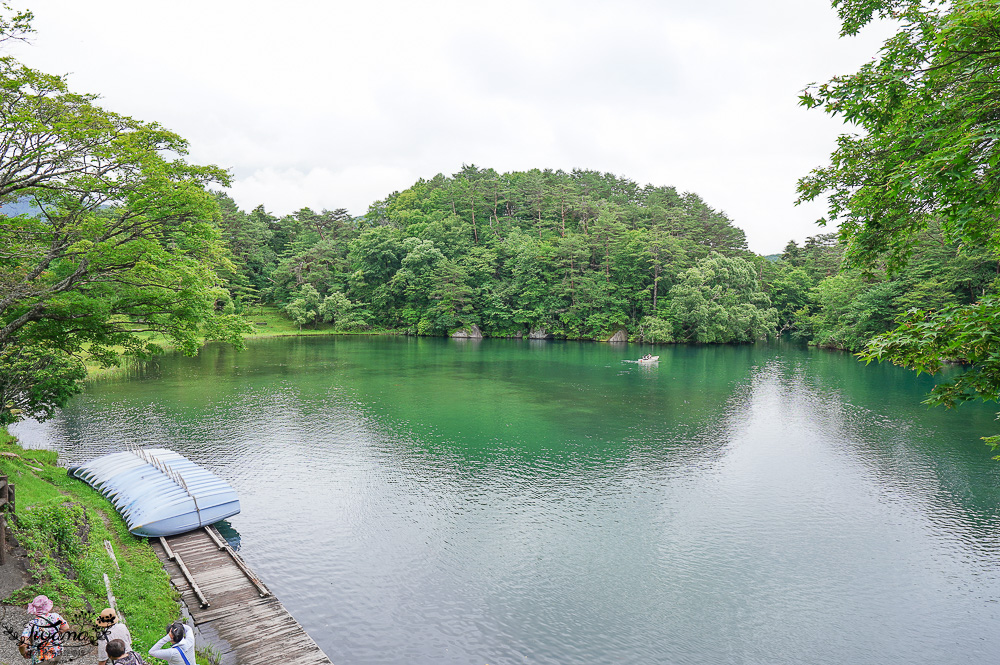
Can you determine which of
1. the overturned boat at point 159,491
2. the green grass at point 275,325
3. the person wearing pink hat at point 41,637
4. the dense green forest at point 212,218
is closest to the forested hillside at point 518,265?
the green grass at point 275,325

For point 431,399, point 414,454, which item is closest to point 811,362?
point 431,399

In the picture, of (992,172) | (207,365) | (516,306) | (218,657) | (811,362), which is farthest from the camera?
(516,306)

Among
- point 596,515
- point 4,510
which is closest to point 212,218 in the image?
point 4,510

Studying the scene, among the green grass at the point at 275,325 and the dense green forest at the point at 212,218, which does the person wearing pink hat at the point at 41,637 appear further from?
the green grass at the point at 275,325

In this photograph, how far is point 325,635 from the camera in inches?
448

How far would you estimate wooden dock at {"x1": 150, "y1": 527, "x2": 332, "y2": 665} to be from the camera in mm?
9930

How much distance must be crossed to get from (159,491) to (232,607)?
5891 millimetres

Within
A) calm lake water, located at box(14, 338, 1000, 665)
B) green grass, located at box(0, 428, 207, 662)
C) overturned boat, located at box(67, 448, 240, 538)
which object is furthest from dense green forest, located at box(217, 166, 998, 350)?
green grass, located at box(0, 428, 207, 662)

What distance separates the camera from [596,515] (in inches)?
685

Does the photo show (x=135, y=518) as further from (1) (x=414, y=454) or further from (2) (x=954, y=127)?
(2) (x=954, y=127)

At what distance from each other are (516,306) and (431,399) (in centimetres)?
4723

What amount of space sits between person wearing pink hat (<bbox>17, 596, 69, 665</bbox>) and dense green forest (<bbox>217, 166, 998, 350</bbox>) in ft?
223

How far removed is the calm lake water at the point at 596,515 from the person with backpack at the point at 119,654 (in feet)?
→ 15.0

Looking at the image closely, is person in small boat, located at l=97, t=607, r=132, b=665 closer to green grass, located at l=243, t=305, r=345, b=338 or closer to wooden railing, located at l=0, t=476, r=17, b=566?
wooden railing, located at l=0, t=476, r=17, b=566
